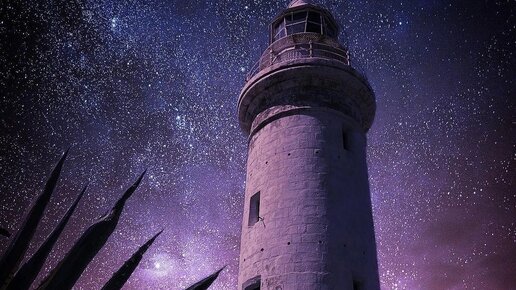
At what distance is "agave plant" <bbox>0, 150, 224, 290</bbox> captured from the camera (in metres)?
2.06

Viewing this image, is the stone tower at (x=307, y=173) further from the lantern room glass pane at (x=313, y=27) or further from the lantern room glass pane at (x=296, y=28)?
the lantern room glass pane at (x=313, y=27)

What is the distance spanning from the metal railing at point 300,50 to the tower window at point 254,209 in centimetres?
447

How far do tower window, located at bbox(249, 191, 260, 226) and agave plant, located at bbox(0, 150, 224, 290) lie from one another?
8698 mm

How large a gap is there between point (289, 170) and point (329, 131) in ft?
5.96

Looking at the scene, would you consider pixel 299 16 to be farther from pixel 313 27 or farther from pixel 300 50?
pixel 300 50

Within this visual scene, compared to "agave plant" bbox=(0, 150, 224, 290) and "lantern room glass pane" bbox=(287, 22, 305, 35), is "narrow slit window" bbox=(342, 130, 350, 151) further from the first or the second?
"agave plant" bbox=(0, 150, 224, 290)

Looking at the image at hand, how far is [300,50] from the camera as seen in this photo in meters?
13.0

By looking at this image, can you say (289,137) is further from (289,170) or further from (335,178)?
(335,178)

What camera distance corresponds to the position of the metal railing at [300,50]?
12.9m

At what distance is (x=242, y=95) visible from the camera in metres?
13.1

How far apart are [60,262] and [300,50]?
11.9 meters

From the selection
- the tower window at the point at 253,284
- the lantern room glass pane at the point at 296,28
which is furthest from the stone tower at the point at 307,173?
the lantern room glass pane at the point at 296,28

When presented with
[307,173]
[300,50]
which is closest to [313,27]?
[300,50]

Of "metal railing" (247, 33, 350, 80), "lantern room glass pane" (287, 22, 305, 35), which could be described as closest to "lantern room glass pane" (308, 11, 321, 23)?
"lantern room glass pane" (287, 22, 305, 35)
